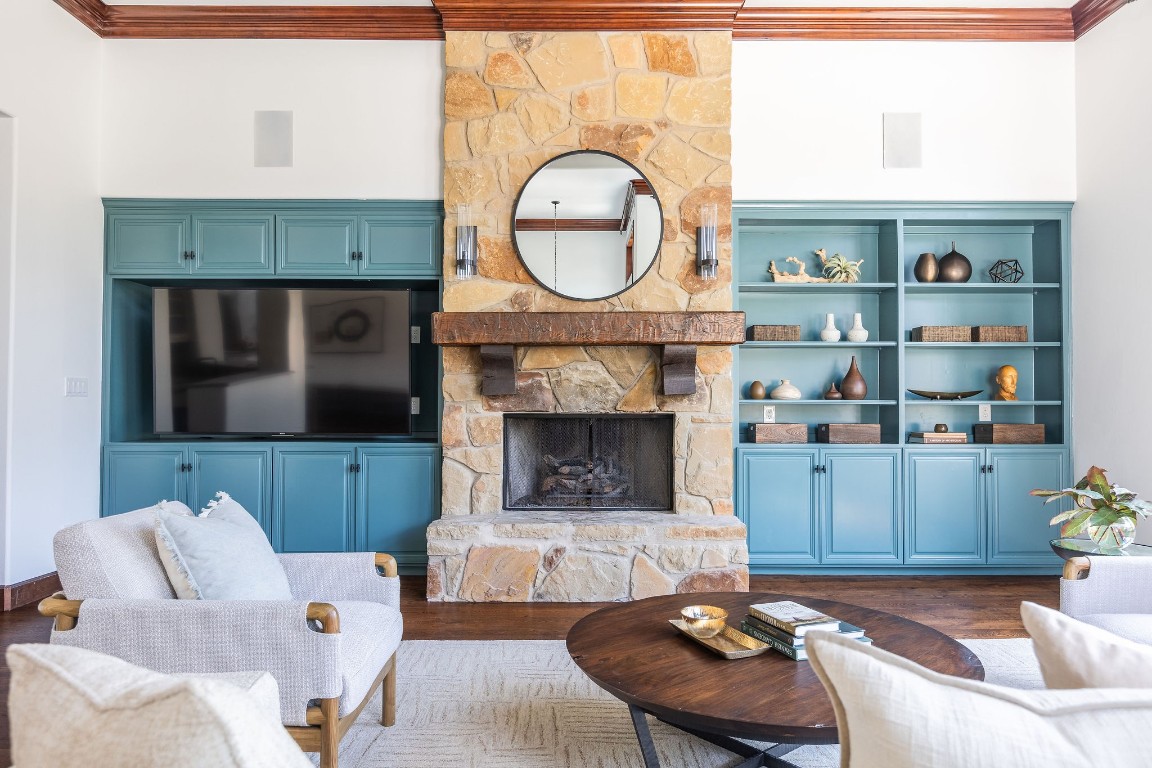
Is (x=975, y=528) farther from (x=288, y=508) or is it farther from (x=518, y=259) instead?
(x=288, y=508)

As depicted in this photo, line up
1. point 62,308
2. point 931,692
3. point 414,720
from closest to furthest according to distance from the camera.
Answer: point 931,692 < point 414,720 < point 62,308

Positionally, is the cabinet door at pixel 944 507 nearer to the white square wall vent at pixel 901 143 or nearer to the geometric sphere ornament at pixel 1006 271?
the geometric sphere ornament at pixel 1006 271

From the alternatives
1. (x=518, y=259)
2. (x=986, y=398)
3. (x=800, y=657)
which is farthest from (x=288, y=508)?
(x=986, y=398)

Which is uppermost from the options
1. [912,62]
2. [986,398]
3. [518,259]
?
[912,62]

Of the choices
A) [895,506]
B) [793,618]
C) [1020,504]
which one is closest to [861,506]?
[895,506]

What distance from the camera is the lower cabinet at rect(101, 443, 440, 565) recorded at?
4035 millimetres

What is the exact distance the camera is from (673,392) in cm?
385

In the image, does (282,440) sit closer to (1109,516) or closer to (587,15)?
(587,15)

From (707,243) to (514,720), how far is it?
8.77 feet

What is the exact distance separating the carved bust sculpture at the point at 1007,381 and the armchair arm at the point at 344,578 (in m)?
3.91

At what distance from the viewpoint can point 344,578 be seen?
2232 mm

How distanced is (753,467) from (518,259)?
6.19 feet

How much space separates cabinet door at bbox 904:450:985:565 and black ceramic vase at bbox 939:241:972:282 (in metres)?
1.08

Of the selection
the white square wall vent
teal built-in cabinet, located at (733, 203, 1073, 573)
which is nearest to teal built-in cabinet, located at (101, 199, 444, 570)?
teal built-in cabinet, located at (733, 203, 1073, 573)
